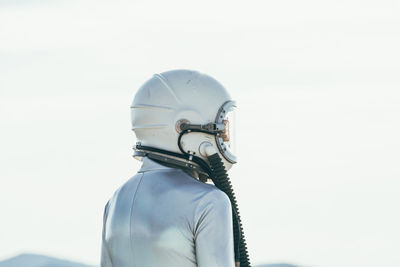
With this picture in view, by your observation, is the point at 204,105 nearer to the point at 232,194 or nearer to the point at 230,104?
the point at 230,104

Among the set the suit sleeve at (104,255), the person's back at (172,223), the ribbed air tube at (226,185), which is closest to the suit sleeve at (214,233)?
the person's back at (172,223)

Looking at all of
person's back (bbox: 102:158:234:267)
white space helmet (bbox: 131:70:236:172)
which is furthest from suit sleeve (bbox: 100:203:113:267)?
white space helmet (bbox: 131:70:236:172)

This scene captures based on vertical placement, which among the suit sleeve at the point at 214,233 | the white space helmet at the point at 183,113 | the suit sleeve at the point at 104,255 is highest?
the white space helmet at the point at 183,113

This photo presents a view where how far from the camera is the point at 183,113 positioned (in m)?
7.42

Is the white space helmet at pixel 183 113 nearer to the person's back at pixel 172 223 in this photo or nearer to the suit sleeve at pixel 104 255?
the person's back at pixel 172 223

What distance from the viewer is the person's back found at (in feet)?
22.5

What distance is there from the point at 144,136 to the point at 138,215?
81 cm

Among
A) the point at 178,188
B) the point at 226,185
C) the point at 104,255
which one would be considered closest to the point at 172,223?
the point at 178,188

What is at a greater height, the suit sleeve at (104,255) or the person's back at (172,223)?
the person's back at (172,223)

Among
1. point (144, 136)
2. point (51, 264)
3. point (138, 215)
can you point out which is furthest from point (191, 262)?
point (51, 264)

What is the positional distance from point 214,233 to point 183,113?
4.00ft

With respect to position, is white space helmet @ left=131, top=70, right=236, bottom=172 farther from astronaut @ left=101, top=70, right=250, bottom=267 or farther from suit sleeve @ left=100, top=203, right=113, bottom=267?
suit sleeve @ left=100, top=203, right=113, bottom=267

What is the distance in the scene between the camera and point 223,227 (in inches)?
272

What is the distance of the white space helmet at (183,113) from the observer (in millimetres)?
7418
